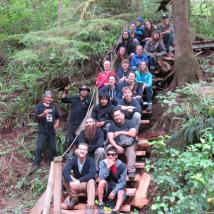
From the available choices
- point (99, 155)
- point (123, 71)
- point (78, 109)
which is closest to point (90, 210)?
point (99, 155)

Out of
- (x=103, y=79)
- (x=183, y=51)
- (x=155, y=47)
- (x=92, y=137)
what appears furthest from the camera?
(x=155, y=47)

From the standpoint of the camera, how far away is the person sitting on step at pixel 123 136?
27.8 feet

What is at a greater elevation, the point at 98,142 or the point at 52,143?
the point at 98,142

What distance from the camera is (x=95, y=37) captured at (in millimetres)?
15406

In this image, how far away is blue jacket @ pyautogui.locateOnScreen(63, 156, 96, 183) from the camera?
793 cm

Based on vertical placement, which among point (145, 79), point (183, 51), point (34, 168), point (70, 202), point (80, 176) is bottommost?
point (34, 168)

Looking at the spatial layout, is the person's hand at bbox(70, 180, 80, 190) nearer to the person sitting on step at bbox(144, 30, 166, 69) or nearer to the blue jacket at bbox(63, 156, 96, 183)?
the blue jacket at bbox(63, 156, 96, 183)

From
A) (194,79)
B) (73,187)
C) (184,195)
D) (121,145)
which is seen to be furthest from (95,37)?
(184,195)

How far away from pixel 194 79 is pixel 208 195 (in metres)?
5.50

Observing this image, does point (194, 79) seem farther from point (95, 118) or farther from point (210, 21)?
point (210, 21)

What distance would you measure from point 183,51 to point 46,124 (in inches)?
167

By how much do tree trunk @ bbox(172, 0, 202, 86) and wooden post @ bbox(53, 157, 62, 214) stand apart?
4921 millimetres

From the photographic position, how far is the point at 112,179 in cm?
795

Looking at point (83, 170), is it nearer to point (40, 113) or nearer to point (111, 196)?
point (111, 196)
